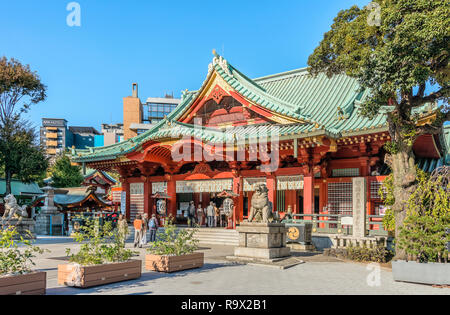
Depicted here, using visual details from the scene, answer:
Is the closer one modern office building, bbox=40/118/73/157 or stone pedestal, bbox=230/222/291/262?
stone pedestal, bbox=230/222/291/262

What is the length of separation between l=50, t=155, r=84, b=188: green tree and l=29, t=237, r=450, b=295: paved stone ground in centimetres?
3272

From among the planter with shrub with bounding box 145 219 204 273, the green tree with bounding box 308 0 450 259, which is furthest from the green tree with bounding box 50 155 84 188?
the green tree with bounding box 308 0 450 259

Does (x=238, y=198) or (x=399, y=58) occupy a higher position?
(x=399, y=58)

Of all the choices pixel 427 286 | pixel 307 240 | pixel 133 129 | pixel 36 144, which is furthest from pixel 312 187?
pixel 133 129

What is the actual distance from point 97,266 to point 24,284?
163 cm

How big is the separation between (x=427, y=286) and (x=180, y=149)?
1530 centimetres

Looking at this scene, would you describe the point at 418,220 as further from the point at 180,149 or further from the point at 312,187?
the point at 180,149

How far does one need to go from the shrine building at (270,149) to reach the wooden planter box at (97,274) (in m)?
9.16

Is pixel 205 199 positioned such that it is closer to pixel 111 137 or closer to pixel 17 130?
pixel 17 130

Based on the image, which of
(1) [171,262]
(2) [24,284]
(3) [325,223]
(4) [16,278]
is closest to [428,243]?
(1) [171,262]

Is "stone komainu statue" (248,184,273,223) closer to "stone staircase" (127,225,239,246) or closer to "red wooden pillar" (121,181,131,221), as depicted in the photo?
"stone staircase" (127,225,239,246)

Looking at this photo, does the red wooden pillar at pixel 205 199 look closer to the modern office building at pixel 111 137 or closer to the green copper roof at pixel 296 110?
the green copper roof at pixel 296 110

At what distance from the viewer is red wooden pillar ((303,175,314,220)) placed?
18.3 m

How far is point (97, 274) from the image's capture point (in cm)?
859
